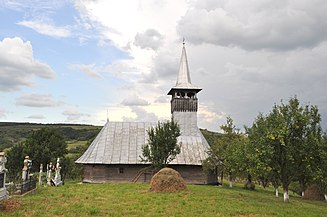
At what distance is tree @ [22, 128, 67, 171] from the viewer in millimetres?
50406

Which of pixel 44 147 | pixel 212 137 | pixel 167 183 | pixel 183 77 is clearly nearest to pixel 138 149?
pixel 183 77

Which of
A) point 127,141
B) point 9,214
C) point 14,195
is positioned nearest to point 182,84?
point 127,141

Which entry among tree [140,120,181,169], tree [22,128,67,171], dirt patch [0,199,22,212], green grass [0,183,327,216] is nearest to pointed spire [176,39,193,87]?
tree [140,120,181,169]

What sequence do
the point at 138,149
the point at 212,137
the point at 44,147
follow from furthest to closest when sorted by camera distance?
the point at 212,137, the point at 44,147, the point at 138,149

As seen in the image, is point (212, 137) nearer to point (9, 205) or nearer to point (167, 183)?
point (167, 183)

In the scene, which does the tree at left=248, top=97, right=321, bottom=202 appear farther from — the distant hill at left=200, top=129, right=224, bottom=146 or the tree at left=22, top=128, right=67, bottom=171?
the tree at left=22, top=128, right=67, bottom=171

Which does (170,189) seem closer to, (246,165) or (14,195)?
(246,165)

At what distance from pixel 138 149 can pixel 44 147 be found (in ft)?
59.6

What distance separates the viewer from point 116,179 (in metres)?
40.1

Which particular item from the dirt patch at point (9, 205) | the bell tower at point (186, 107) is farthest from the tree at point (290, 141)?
the bell tower at point (186, 107)

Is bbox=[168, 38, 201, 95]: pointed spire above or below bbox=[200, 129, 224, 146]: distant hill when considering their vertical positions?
above

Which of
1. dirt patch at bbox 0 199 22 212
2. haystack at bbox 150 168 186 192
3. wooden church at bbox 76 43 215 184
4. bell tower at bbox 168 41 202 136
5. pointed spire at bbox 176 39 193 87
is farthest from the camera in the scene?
pointed spire at bbox 176 39 193 87

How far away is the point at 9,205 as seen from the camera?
56.5ft

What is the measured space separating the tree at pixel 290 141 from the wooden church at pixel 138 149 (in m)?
16.6
